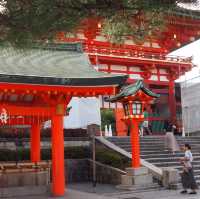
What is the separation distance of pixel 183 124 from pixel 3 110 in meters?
16.7

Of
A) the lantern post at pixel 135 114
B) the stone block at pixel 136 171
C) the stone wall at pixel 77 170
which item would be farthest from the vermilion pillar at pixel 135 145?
the stone wall at pixel 77 170

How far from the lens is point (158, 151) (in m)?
17.5

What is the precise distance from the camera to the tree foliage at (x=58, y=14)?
5.43 m

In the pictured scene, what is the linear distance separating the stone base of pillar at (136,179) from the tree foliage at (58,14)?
7677mm

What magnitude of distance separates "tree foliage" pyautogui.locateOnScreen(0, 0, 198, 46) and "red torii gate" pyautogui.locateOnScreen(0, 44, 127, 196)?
456cm

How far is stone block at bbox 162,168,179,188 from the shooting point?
13031 mm

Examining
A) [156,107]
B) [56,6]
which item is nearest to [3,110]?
[56,6]

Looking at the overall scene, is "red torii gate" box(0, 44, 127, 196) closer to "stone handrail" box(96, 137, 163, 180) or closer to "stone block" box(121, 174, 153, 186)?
"stone block" box(121, 174, 153, 186)

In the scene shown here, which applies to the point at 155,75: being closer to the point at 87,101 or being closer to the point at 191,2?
the point at 87,101

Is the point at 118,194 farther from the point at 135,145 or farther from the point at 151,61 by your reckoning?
the point at 151,61

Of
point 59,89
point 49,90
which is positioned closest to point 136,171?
point 59,89

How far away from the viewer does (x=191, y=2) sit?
16.3 feet

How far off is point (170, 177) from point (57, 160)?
150 inches

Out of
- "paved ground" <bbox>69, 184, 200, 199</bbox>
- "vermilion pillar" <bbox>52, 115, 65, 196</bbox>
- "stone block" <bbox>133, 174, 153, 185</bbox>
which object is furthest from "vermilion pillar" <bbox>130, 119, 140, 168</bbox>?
"vermilion pillar" <bbox>52, 115, 65, 196</bbox>
